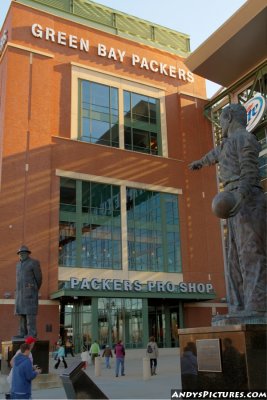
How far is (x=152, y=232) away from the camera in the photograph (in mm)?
37562

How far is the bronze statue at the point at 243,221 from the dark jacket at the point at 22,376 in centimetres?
295

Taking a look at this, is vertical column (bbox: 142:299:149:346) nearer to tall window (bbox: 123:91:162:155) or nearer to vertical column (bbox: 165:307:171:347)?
vertical column (bbox: 165:307:171:347)

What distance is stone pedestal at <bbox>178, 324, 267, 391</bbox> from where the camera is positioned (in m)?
4.57

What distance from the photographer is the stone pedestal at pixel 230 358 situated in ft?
15.0

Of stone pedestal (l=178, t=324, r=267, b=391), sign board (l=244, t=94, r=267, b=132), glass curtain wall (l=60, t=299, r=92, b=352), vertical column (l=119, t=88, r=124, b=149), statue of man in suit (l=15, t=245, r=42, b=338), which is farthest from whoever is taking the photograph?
vertical column (l=119, t=88, r=124, b=149)

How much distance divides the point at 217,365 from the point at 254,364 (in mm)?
443

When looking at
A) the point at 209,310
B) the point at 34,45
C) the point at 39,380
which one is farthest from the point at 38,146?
the point at 39,380

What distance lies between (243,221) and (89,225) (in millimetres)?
30195

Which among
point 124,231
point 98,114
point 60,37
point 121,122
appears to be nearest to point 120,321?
point 124,231

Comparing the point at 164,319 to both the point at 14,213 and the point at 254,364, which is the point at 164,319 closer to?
the point at 14,213

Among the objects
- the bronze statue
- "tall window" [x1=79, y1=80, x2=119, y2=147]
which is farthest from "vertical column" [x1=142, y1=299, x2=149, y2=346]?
the bronze statue

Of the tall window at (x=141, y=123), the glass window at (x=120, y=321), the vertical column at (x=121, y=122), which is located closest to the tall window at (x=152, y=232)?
the glass window at (x=120, y=321)

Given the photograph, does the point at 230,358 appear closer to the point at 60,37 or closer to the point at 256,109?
the point at 256,109

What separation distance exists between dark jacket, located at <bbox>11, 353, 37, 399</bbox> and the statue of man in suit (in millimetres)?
7140
